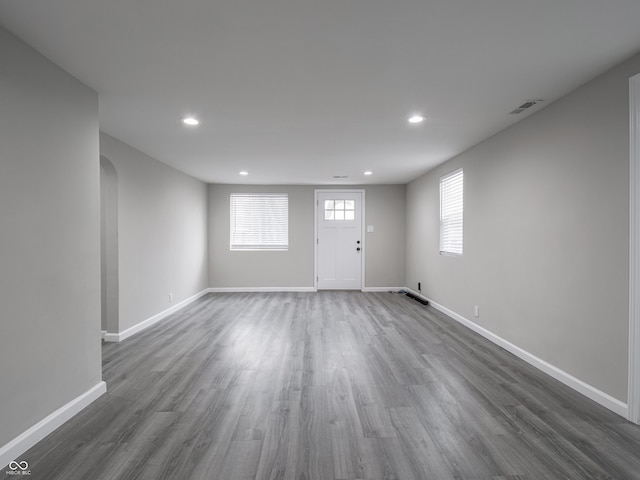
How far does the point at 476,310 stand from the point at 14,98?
184 inches

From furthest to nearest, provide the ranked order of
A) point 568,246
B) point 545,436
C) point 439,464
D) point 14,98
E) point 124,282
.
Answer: point 124,282, point 568,246, point 545,436, point 14,98, point 439,464

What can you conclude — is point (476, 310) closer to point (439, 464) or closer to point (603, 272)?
point (603, 272)

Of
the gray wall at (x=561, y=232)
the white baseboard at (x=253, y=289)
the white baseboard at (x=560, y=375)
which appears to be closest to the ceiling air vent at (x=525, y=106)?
the gray wall at (x=561, y=232)

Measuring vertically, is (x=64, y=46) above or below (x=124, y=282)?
above

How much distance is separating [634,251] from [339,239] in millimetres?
5321

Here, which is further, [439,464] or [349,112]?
[349,112]

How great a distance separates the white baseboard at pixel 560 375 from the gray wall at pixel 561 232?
42 millimetres

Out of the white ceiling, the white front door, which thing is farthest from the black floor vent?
the white ceiling

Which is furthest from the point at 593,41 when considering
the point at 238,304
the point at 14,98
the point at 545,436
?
the point at 238,304

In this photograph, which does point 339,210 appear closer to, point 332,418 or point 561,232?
point 561,232

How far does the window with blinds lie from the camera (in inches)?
279

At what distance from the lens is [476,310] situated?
413 cm

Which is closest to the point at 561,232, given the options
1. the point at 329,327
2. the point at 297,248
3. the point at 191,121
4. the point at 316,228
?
the point at 329,327

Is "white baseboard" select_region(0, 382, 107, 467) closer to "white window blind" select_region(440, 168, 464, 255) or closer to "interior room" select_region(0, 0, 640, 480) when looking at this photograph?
"interior room" select_region(0, 0, 640, 480)
